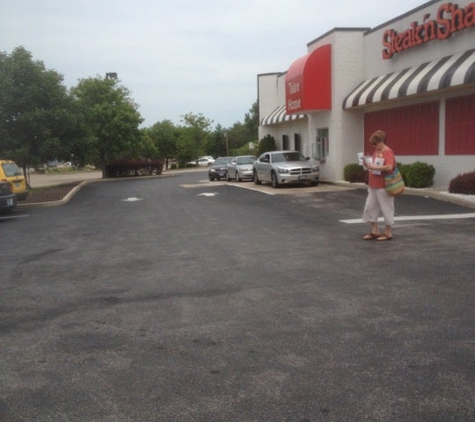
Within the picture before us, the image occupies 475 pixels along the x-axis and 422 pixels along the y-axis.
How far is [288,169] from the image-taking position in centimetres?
2347

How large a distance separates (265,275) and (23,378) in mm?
3774

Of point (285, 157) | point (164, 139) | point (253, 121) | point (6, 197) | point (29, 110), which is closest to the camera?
point (6, 197)

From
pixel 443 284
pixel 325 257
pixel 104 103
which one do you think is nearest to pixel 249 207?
pixel 325 257

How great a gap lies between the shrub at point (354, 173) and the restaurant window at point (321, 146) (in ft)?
8.04

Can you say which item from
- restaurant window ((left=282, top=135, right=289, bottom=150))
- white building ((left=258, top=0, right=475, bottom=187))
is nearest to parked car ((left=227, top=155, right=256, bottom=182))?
restaurant window ((left=282, top=135, right=289, bottom=150))

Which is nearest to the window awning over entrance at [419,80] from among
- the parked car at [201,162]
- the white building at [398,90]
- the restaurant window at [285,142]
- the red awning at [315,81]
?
the white building at [398,90]

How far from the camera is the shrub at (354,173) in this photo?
2264cm

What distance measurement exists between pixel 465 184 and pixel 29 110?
22.8 m

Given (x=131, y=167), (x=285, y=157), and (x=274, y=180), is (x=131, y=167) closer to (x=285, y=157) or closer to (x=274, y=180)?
(x=285, y=157)

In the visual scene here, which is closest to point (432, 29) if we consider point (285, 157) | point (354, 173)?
point (354, 173)

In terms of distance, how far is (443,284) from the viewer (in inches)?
255

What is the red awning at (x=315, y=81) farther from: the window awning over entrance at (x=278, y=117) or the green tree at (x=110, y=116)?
the green tree at (x=110, y=116)

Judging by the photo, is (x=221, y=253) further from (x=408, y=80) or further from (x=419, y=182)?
(x=408, y=80)

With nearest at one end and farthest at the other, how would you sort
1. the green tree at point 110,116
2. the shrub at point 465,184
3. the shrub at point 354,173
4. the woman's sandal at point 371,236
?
the woman's sandal at point 371,236, the shrub at point 465,184, the shrub at point 354,173, the green tree at point 110,116
